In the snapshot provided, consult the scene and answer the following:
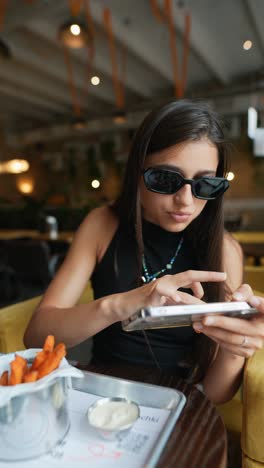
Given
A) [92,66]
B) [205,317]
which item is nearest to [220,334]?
[205,317]

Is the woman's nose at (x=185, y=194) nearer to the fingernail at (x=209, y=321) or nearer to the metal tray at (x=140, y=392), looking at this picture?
the fingernail at (x=209, y=321)

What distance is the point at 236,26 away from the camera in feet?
17.5

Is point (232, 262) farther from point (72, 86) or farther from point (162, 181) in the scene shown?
point (72, 86)

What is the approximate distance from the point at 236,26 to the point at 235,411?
592 centimetres

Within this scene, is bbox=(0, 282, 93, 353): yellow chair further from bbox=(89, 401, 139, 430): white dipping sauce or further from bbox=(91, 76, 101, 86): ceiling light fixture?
bbox=(91, 76, 101, 86): ceiling light fixture

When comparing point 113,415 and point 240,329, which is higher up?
point 240,329

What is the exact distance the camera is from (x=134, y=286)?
1.21m

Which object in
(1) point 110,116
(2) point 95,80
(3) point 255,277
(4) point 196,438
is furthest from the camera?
(1) point 110,116

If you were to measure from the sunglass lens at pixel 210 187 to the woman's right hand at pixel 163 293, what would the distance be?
0.32 metres

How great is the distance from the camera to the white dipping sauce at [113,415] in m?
0.64

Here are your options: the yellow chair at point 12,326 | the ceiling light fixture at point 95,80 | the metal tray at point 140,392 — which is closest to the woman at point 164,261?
the metal tray at point 140,392

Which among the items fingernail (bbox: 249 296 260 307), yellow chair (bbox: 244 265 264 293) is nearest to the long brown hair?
fingernail (bbox: 249 296 260 307)

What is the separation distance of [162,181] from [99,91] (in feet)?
26.7

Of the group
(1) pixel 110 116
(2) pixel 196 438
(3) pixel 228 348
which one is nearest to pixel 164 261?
(3) pixel 228 348
